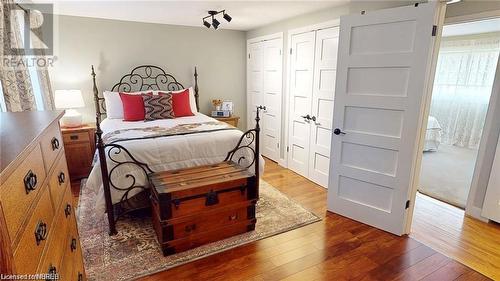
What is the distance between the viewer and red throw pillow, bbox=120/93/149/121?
3.58 meters

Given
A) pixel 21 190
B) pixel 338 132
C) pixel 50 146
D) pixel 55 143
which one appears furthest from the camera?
pixel 338 132

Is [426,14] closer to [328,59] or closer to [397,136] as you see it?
[397,136]

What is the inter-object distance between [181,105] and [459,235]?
3536 millimetres

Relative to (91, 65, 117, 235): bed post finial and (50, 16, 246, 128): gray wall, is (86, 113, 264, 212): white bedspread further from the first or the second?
(50, 16, 246, 128): gray wall

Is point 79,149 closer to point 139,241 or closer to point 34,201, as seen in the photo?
point 139,241

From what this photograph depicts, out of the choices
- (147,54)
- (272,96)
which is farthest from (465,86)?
(147,54)

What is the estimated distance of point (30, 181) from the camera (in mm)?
853

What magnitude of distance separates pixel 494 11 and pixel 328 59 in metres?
1.49

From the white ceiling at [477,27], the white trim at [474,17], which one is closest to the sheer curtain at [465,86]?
the white ceiling at [477,27]

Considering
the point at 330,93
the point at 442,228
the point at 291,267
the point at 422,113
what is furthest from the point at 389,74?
the point at 291,267

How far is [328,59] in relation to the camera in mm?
3246

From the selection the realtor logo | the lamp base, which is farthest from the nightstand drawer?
the realtor logo

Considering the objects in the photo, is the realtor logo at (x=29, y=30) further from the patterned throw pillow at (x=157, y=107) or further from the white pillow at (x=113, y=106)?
the patterned throw pillow at (x=157, y=107)

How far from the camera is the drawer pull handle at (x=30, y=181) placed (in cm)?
82
